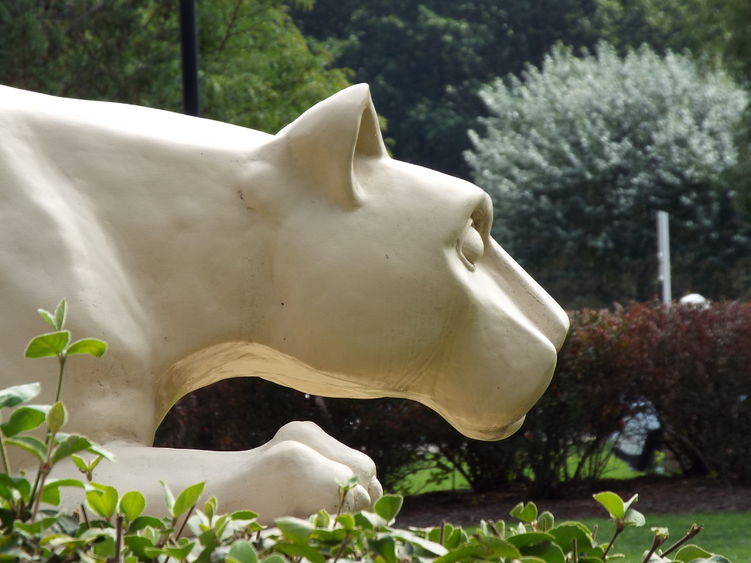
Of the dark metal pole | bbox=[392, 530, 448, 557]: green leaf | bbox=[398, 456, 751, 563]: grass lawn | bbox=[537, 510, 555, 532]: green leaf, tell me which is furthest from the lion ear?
the dark metal pole

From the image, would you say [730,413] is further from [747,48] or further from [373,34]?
[373,34]

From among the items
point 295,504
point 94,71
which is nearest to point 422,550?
point 295,504

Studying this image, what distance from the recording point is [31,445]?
1928 millimetres

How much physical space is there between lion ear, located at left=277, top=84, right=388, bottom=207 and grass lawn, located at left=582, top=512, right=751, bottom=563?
474cm

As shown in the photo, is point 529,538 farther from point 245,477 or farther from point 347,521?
point 245,477

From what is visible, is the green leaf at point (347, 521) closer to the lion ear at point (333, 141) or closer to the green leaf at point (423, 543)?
the green leaf at point (423, 543)

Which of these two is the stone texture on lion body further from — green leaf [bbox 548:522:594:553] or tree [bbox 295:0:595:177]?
tree [bbox 295:0:595:177]

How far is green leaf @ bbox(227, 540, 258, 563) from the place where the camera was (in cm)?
184

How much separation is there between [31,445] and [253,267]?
37.7 inches

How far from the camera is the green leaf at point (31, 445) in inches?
75.3

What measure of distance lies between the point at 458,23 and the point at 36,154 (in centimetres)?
4519

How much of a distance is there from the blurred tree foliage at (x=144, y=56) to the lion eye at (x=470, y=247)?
9.89 meters

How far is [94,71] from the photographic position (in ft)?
41.9

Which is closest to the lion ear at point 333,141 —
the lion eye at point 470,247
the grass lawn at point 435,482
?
the lion eye at point 470,247
